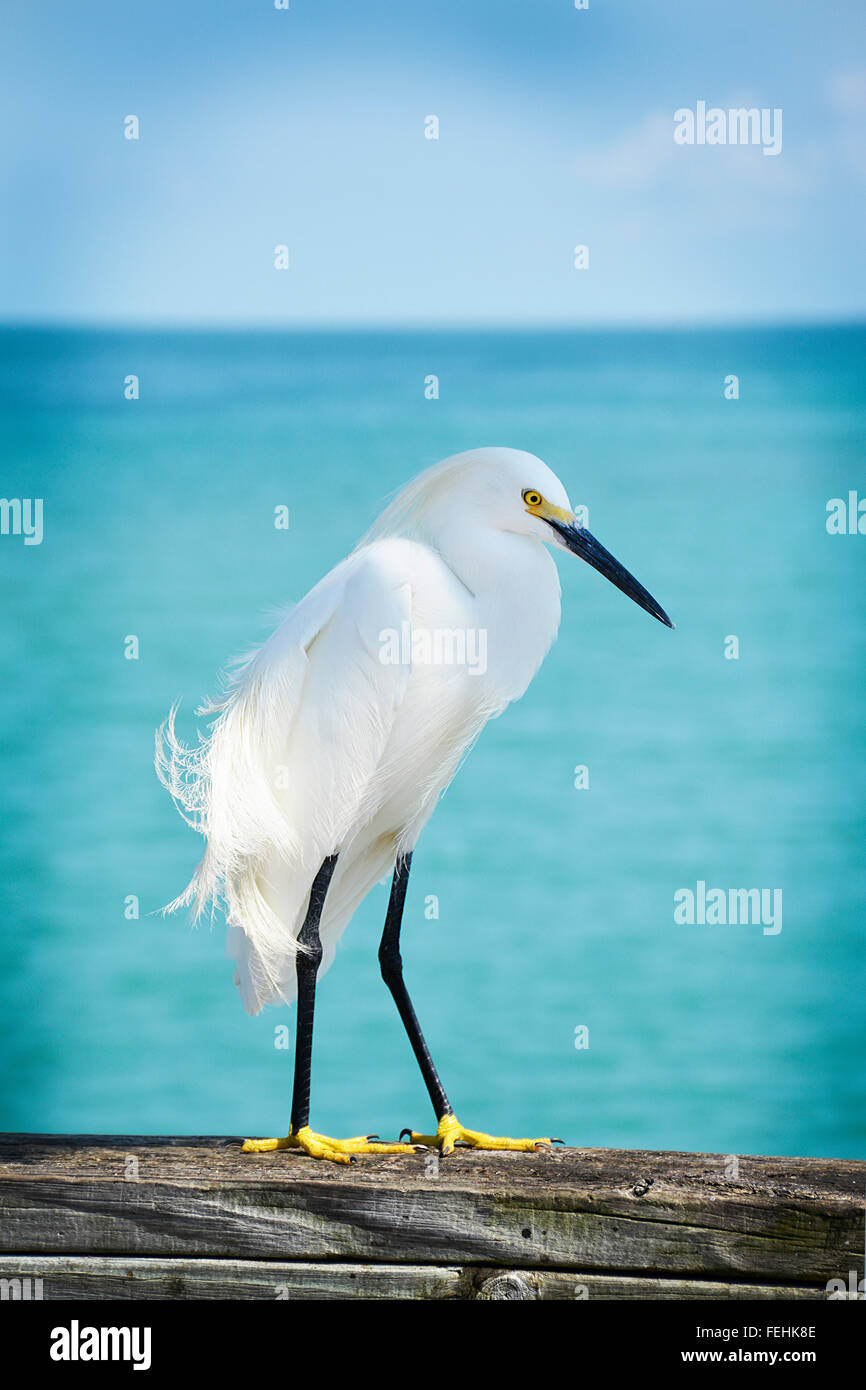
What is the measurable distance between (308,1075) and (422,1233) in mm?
356

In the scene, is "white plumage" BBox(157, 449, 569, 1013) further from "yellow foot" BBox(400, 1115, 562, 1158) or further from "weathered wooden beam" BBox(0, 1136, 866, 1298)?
"weathered wooden beam" BBox(0, 1136, 866, 1298)

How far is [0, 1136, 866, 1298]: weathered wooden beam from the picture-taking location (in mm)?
1309

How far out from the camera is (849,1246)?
129 cm

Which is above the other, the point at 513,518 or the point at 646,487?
the point at 646,487

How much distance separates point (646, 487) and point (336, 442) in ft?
9.72

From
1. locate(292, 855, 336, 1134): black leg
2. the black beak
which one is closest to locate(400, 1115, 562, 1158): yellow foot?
locate(292, 855, 336, 1134): black leg

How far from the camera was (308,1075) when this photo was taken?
1672 millimetres

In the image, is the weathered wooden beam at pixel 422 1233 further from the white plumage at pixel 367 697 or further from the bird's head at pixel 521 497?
the bird's head at pixel 521 497

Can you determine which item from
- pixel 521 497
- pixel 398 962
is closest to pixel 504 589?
pixel 521 497

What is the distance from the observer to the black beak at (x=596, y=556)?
5.87 ft

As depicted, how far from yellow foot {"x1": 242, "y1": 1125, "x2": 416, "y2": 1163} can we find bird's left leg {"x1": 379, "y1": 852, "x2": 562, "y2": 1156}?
6cm

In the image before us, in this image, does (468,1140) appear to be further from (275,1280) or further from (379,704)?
(379,704)
